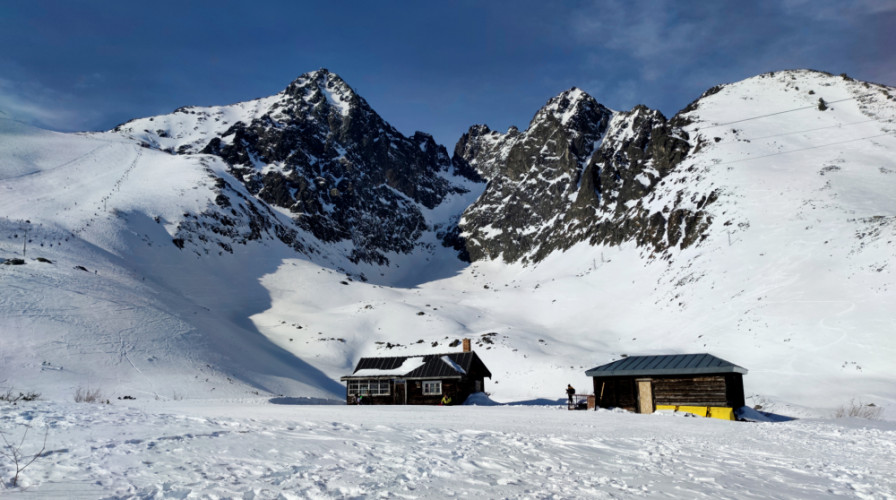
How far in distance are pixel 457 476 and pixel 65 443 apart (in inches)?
233

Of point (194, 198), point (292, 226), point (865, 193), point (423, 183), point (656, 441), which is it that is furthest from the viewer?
point (423, 183)

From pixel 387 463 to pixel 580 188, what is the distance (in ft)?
414

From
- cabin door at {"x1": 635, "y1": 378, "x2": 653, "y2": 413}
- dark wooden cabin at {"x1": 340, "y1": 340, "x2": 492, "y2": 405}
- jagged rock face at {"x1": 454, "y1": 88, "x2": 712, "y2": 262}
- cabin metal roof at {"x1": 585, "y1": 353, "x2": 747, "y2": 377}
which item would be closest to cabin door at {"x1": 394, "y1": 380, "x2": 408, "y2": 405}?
dark wooden cabin at {"x1": 340, "y1": 340, "x2": 492, "y2": 405}

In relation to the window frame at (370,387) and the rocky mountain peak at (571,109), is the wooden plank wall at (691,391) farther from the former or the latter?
the rocky mountain peak at (571,109)

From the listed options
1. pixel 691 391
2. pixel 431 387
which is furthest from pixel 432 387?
pixel 691 391

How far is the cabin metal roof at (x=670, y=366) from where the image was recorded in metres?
27.6

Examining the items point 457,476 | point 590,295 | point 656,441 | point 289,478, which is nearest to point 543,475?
point 457,476

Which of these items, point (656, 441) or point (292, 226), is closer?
point (656, 441)

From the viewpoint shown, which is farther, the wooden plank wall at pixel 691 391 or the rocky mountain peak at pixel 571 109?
the rocky mountain peak at pixel 571 109

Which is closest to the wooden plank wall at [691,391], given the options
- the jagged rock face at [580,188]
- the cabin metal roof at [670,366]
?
the cabin metal roof at [670,366]

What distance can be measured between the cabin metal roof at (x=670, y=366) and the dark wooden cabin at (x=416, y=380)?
1044 cm

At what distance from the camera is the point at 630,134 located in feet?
451

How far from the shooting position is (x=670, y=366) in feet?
96.0

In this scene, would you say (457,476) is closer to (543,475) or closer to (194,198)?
(543,475)
